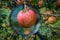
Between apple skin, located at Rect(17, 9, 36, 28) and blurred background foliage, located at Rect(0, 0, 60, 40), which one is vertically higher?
apple skin, located at Rect(17, 9, 36, 28)

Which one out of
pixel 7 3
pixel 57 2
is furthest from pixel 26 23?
pixel 7 3

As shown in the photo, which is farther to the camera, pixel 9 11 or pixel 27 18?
pixel 9 11

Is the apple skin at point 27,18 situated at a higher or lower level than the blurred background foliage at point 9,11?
higher

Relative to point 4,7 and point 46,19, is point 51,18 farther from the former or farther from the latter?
point 4,7

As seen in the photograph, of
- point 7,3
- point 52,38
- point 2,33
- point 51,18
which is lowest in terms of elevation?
point 52,38

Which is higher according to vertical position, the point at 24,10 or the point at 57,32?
the point at 24,10

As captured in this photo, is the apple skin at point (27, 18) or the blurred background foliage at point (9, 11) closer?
the apple skin at point (27, 18)

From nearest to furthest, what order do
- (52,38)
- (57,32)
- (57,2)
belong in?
(57,2) → (57,32) → (52,38)

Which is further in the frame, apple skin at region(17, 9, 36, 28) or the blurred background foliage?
the blurred background foliage
